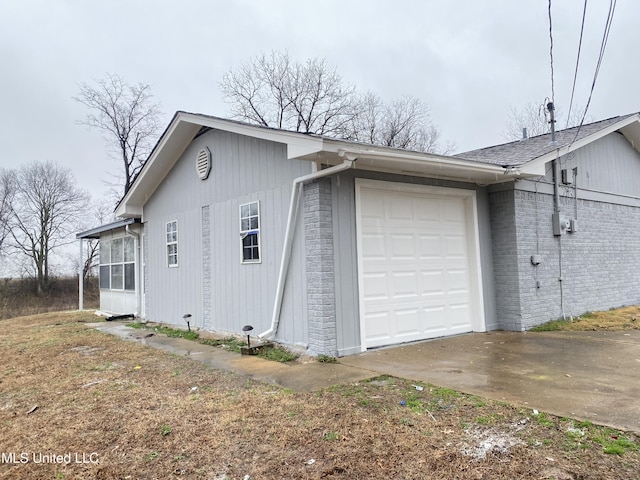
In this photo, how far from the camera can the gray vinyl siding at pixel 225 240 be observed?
6641 millimetres

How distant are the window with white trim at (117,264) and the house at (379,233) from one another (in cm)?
191

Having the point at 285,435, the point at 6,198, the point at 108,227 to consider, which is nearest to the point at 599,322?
the point at 285,435

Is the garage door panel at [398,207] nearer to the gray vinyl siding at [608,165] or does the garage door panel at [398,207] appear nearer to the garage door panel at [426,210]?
the garage door panel at [426,210]

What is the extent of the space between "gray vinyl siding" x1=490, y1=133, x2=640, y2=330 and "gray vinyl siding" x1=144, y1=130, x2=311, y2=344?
149 inches

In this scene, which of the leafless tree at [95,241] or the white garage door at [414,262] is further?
the leafless tree at [95,241]

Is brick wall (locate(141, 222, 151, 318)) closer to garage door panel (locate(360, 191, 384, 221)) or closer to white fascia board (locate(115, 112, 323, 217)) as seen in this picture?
white fascia board (locate(115, 112, 323, 217))

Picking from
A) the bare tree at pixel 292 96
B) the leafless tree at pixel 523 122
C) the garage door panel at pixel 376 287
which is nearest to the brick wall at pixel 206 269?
the garage door panel at pixel 376 287

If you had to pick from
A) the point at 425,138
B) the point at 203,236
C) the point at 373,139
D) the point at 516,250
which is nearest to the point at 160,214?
the point at 203,236

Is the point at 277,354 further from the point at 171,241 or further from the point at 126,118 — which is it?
the point at 126,118

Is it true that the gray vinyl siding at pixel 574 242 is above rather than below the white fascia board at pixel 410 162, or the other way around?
below

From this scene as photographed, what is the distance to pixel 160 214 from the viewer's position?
10.5m

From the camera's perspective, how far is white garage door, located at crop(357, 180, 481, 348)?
251 inches

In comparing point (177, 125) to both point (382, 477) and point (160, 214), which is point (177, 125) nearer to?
point (160, 214)

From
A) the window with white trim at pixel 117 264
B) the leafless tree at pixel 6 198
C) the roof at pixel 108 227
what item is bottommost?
the window with white trim at pixel 117 264
